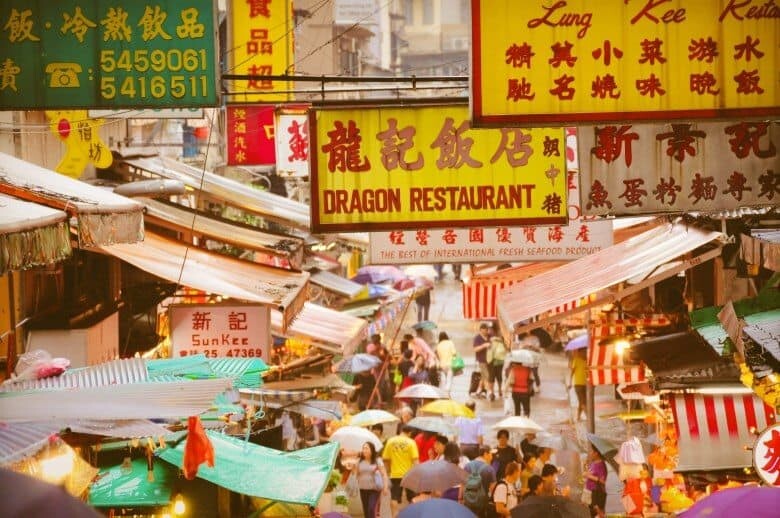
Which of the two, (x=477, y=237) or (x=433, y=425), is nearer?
(x=477, y=237)

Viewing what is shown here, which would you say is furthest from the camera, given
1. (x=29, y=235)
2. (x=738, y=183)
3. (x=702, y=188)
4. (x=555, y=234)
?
(x=555, y=234)

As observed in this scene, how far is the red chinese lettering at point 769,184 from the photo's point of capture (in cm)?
993

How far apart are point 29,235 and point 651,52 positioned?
13.7 ft

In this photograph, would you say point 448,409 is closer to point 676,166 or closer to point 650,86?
point 676,166

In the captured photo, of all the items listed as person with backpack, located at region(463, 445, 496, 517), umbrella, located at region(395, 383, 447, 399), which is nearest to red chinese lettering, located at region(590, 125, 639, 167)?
person with backpack, located at region(463, 445, 496, 517)

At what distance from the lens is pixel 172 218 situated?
14922 millimetres

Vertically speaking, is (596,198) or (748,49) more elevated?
(748,49)

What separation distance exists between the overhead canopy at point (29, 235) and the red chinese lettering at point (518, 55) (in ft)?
10.0

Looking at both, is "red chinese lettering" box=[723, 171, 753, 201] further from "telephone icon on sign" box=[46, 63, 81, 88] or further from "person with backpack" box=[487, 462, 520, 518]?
"person with backpack" box=[487, 462, 520, 518]

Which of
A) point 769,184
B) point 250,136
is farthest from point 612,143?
point 250,136

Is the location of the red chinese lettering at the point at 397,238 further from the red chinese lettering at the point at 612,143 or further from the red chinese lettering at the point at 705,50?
the red chinese lettering at the point at 705,50

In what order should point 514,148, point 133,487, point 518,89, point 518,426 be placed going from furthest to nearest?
point 518,426 → point 514,148 → point 133,487 → point 518,89

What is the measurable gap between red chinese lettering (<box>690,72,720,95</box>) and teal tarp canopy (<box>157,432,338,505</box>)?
14.2ft

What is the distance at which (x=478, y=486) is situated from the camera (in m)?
14.7
